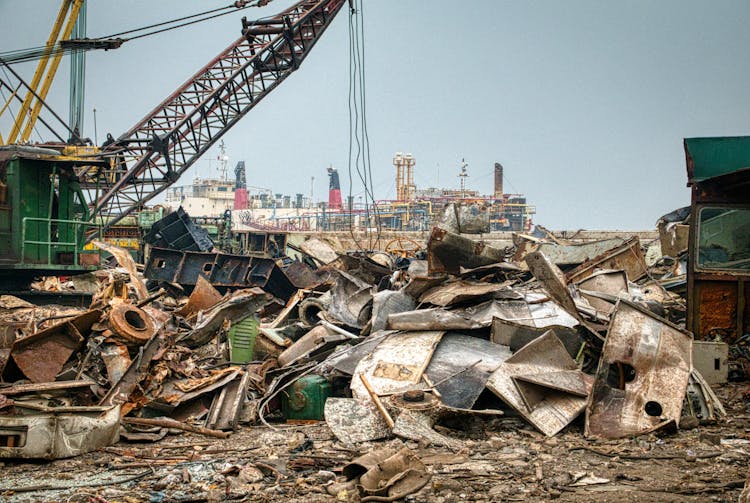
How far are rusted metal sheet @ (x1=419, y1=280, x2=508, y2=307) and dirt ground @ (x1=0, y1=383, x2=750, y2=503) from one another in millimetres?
2423

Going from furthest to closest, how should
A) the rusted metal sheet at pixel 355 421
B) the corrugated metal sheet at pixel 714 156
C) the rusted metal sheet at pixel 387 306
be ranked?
1. the rusted metal sheet at pixel 387 306
2. the corrugated metal sheet at pixel 714 156
3. the rusted metal sheet at pixel 355 421

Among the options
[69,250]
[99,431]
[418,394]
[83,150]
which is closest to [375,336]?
[418,394]

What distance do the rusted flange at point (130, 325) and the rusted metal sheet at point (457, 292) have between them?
11.4ft

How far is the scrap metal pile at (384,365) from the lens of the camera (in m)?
6.24

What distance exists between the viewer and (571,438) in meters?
6.20

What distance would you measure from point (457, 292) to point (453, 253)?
1081 millimetres

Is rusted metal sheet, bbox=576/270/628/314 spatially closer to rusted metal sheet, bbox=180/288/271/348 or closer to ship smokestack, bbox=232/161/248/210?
rusted metal sheet, bbox=180/288/271/348

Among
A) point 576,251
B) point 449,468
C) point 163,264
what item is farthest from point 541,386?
point 163,264

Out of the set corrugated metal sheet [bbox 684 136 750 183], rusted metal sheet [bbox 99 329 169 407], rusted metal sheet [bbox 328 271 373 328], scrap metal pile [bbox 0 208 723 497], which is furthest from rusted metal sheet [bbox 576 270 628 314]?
rusted metal sheet [bbox 99 329 169 407]

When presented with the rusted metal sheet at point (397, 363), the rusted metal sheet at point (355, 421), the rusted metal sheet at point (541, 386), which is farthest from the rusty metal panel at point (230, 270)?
the rusted metal sheet at point (541, 386)

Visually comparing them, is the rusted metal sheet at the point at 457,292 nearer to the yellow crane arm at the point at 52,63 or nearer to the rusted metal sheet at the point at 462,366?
the rusted metal sheet at the point at 462,366

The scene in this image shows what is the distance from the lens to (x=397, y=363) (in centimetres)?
734

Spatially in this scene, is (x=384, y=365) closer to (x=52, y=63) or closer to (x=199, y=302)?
(x=199, y=302)

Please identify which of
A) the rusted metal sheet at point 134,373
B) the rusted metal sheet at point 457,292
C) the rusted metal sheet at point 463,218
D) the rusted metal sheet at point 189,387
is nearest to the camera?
the rusted metal sheet at point 134,373
